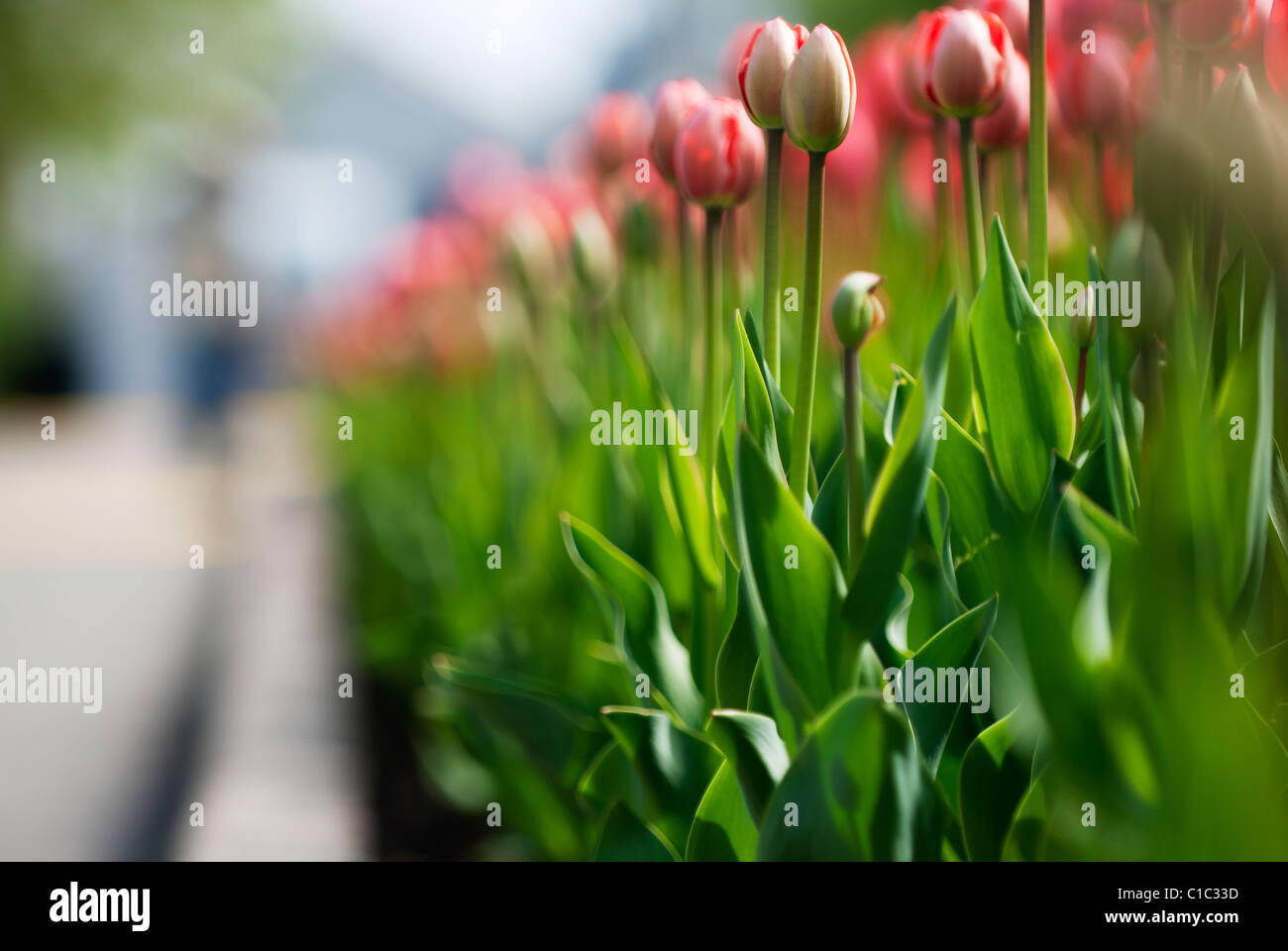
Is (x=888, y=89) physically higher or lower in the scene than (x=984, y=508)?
higher

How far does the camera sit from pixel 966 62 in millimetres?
484

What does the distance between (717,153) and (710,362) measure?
120 mm

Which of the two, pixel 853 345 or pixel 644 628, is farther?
pixel 644 628

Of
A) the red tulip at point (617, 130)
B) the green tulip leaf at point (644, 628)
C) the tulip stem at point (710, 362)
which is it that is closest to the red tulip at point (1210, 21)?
the tulip stem at point (710, 362)

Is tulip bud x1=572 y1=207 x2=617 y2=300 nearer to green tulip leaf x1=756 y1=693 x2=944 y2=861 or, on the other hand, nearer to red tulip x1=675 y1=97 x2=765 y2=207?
red tulip x1=675 y1=97 x2=765 y2=207

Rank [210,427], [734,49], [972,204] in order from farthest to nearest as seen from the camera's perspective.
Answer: [210,427], [734,49], [972,204]

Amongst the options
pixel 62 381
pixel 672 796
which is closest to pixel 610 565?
pixel 672 796

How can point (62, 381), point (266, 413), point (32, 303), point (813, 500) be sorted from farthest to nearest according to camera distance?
1. point (62, 381)
2. point (32, 303)
3. point (266, 413)
4. point (813, 500)

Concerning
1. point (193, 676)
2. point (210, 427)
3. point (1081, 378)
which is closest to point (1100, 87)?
point (1081, 378)

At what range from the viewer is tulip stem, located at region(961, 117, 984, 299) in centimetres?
51

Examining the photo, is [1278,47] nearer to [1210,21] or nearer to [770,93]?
[1210,21]
